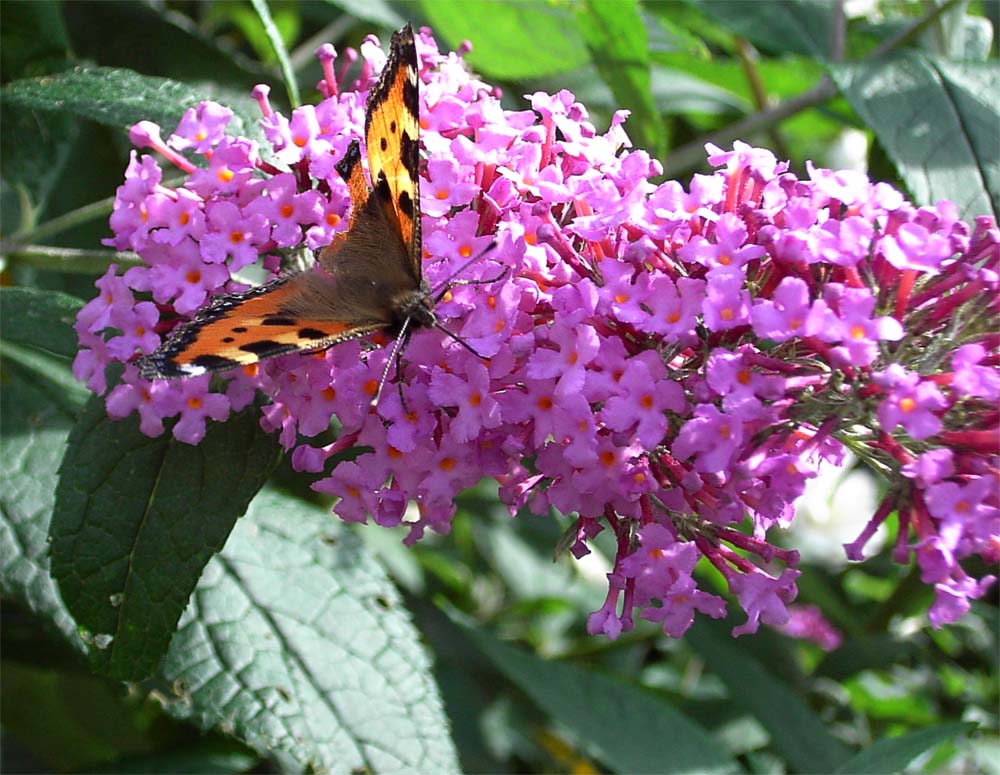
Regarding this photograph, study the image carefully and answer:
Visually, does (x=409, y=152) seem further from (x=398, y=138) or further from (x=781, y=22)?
(x=781, y=22)

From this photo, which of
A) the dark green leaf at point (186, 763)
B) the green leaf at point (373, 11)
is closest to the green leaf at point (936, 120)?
the green leaf at point (373, 11)

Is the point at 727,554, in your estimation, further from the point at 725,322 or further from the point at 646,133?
the point at 646,133

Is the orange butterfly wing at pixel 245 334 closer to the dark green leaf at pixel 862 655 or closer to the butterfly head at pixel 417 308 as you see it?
the butterfly head at pixel 417 308

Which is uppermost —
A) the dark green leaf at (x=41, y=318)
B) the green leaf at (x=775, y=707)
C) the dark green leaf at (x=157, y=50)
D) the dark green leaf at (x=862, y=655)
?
the dark green leaf at (x=157, y=50)

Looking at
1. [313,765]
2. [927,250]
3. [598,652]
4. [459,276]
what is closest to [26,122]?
[459,276]

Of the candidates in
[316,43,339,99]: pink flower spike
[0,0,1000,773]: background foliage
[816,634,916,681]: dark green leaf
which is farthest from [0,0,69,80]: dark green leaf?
[816,634,916,681]: dark green leaf

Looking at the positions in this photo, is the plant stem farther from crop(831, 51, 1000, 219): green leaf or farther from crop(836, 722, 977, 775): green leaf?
crop(836, 722, 977, 775): green leaf
